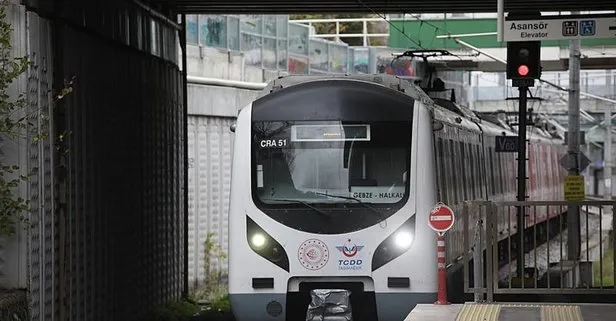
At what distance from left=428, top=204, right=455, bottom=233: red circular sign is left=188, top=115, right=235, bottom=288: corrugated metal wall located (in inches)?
426

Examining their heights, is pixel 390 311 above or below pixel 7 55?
below

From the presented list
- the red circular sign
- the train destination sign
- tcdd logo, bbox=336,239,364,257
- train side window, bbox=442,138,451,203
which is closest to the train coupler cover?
tcdd logo, bbox=336,239,364,257

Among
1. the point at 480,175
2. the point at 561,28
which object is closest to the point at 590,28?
the point at 561,28

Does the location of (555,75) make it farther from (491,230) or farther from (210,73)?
(491,230)

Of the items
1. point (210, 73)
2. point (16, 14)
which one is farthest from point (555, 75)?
point (16, 14)

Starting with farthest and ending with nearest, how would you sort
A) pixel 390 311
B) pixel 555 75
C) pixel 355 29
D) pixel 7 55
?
pixel 355 29 < pixel 555 75 < pixel 390 311 < pixel 7 55

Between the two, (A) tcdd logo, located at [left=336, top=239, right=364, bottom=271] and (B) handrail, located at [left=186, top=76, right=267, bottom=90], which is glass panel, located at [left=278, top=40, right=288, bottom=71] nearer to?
(B) handrail, located at [left=186, top=76, right=267, bottom=90]

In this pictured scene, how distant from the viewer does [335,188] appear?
1316 cm

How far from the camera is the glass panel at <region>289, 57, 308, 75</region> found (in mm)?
31370

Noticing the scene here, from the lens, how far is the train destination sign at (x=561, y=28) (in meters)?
13.3

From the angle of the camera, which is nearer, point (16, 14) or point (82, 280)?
point (16, 14)

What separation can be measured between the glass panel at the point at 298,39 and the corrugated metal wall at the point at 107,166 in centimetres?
1126

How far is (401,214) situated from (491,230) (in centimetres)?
101

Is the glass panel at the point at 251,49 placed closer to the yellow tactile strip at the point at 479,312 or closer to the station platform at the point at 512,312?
the station platform at the point at 512,312
